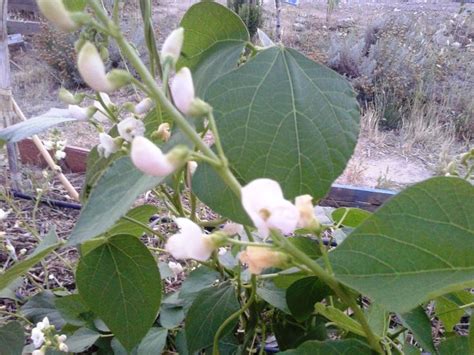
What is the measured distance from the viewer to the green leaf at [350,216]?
0.69 meters

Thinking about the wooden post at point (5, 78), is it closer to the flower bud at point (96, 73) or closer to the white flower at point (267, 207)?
the flower bud at point (96, 73)

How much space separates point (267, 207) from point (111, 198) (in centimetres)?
14

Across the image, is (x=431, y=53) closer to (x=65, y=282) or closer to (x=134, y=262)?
(x=65, y=282)

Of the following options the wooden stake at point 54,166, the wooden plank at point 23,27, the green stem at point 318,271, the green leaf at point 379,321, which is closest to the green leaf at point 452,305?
the green leaf at point 379,321

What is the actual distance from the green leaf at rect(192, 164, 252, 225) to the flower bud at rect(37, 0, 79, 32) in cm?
17

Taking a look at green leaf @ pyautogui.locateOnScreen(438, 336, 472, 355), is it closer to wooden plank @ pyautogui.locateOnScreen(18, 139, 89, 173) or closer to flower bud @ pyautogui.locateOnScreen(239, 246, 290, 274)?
flower bud @ pyautogui.locateOnScreen(239, 246, 290, 274)

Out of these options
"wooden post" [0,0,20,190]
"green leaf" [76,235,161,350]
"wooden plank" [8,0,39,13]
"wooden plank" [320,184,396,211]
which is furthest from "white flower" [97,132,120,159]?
"wooden plank" [8,0,39,13]

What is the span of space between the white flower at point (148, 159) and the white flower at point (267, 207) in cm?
6

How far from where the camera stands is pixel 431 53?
430 centimetres

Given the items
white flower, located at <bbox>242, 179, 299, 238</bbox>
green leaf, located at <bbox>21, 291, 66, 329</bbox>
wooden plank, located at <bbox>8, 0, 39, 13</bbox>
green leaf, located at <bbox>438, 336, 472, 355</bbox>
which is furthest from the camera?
wooden plank, located at <bbox>8, 0, 39, 13</bbox>

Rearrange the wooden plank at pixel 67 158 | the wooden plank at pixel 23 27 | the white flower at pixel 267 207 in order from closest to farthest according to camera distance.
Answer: the white flower at pixel 267 207 → the wooden plank at pixel 67 158 → the wooden plank at pixel 23 27

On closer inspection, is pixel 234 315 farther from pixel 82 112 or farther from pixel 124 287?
pixel 82 112

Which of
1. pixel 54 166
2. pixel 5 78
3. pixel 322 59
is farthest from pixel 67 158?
pixel 322 59

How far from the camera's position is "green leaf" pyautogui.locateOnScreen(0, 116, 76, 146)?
0.61 metres
